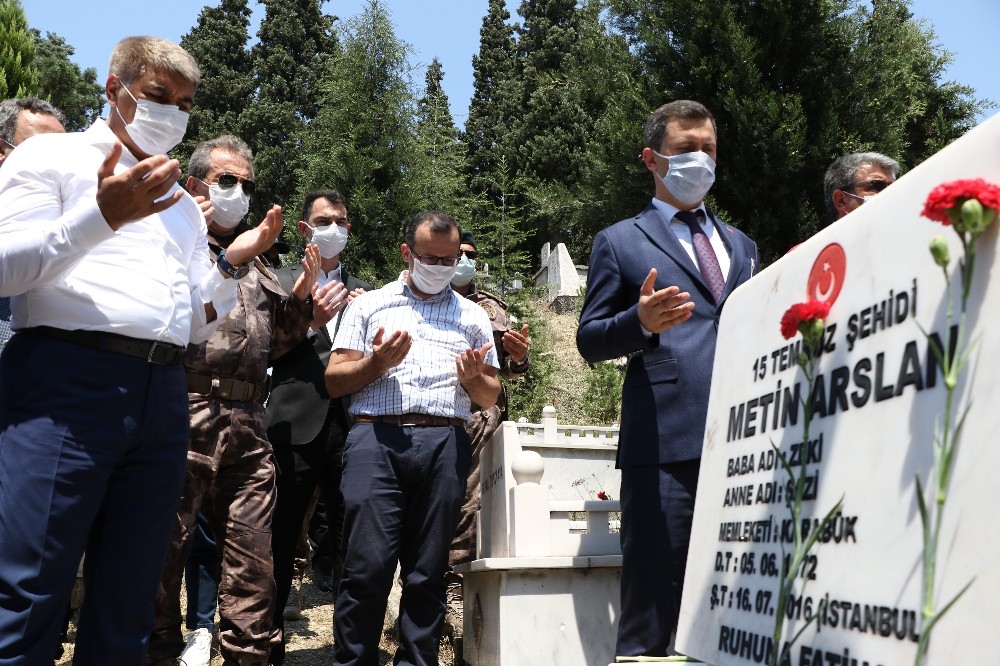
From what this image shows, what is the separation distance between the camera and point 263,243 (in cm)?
332

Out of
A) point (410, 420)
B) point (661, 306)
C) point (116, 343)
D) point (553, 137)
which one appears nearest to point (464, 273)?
point (410, 420)

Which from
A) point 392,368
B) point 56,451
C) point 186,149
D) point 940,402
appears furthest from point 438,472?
point 186,149

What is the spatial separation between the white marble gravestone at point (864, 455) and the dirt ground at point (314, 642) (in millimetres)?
3278

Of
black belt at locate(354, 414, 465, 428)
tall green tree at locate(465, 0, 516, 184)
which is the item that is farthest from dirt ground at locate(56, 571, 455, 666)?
tall green tree at locate(465, 0, 516, 184)

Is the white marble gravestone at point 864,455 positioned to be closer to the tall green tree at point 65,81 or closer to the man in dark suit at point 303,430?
the man in dark suit at point 303,430

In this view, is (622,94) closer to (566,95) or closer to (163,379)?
(163,379)

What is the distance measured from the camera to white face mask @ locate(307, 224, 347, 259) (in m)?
5.25

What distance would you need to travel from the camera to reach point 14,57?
20.8 metres

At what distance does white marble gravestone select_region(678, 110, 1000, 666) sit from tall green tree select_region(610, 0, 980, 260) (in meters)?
12.3

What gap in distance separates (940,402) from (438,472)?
2.75 m

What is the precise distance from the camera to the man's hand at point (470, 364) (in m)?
4.05

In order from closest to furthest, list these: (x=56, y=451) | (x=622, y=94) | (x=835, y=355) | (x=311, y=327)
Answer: (x=835, y=355)
(x=56, y=451)
(x=311, y=327)
(x=622, y=94)

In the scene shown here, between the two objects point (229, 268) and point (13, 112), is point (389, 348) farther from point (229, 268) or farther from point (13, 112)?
point (13, 112)

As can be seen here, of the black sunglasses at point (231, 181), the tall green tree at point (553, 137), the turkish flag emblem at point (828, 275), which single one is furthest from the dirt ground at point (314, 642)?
the tall green tree at point (553, 137)
